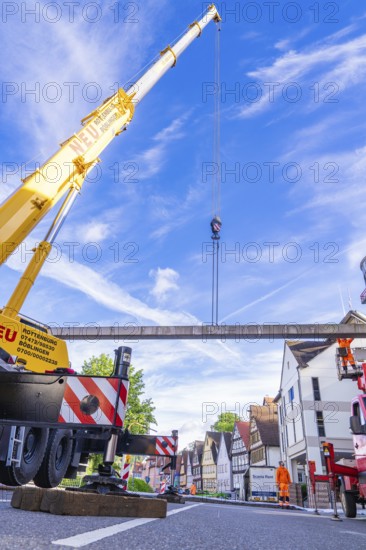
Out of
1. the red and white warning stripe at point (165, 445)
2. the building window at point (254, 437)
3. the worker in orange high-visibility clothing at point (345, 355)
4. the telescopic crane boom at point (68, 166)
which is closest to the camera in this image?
the telescopic crane boom at point (68, 166)

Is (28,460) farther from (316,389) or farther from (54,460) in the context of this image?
(316,389)

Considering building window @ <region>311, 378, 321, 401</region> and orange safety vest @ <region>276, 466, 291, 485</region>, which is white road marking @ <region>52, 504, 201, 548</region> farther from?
building window @ <region>311, 378, 321, 401</region>

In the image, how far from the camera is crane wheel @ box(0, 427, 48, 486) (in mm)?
5184

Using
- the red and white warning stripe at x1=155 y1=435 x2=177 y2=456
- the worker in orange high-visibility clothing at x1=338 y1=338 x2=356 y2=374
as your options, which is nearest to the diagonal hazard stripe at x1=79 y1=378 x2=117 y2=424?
the red and white warning stripe at x1=155 y1=435 x2=177 y2=456

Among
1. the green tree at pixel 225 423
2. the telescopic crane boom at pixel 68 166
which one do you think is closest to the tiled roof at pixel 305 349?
the telescopic crane boom at pixel 68 166

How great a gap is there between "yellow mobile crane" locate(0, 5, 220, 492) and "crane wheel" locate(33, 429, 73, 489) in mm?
14

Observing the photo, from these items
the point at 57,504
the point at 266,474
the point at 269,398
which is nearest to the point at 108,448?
the point at 57,504

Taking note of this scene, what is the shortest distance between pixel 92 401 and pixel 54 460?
2557mm

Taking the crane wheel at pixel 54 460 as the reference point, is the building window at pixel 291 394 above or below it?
above

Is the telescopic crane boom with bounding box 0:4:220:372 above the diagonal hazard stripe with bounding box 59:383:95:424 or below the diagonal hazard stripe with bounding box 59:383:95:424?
above

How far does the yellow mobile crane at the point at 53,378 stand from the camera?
165 inches

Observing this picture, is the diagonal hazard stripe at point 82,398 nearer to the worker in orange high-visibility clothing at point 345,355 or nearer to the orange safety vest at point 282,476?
the orange safety vest at point 282,476

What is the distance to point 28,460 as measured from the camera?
547 centimetres

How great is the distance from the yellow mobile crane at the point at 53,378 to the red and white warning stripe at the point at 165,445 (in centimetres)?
2
